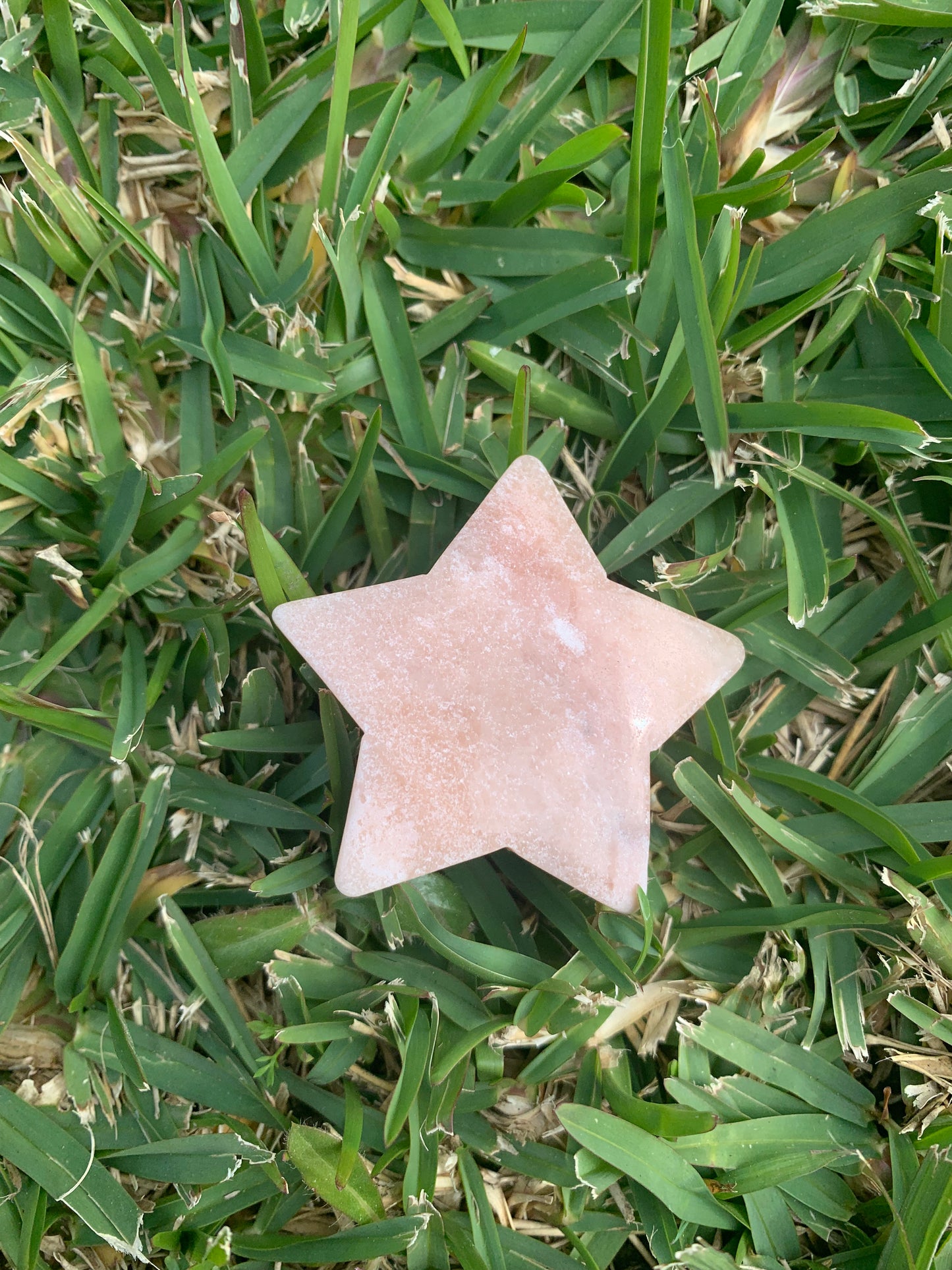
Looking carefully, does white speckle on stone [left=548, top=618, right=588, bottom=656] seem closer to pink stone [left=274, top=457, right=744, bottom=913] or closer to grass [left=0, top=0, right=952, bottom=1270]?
pink stone [left=274, top=457, right=744, bottom=913]

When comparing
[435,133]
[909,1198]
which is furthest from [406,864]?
[435,133]

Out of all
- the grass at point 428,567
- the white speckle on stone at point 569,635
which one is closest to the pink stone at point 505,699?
the white speckle on stone at point 569,635

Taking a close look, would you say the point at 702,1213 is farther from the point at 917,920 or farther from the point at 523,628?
the point at 523,628

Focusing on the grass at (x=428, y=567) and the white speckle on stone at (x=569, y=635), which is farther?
the grass at (x=428, y=567)

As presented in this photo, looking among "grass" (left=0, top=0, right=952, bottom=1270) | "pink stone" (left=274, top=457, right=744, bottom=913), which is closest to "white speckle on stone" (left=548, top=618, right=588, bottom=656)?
"pink stone" (left=274, top=457, right=744, bottom=913)

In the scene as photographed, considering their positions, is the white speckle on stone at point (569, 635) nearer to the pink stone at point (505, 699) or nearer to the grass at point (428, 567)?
the pink stone at point (505, 699)

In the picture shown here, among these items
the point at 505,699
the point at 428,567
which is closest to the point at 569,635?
the point at 505,699
